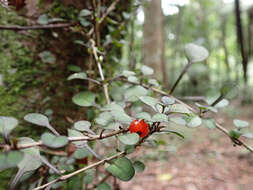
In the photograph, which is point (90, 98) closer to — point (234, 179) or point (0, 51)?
point (0, 51)

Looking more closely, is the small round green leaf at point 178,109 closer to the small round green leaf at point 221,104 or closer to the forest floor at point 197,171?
the small round green leaf at point 221,104

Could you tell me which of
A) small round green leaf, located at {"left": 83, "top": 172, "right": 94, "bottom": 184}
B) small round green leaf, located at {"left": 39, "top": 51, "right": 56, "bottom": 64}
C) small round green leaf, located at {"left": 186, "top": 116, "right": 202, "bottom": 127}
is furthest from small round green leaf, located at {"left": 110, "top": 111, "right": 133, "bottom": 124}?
small round green leaf, located at {"left": 39, "top": 51, "right": 56, "bottom": 64}

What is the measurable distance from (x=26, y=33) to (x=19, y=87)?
0.19 m

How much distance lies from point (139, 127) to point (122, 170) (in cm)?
8

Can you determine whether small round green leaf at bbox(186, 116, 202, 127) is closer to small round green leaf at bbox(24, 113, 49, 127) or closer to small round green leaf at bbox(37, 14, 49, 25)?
small round green leaf at bbox(24, 113, 49, 127)

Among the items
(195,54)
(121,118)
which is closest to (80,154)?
(121,118)

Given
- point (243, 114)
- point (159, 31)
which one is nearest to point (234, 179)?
point (159, 31)

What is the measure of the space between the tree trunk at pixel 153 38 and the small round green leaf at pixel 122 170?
2750 mm

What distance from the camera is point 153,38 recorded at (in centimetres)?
313

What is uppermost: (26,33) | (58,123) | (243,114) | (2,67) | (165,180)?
(26,33)

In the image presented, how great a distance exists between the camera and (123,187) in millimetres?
1478

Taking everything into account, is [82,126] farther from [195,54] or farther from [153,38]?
[153,38]

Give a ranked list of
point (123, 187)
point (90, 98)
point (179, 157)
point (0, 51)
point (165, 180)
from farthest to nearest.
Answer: point (179, 157) → point (165, 180) → point (123, 187) → point (0, 51) → point (90, 98)

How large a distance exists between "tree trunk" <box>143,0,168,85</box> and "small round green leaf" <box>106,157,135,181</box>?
275 cm
